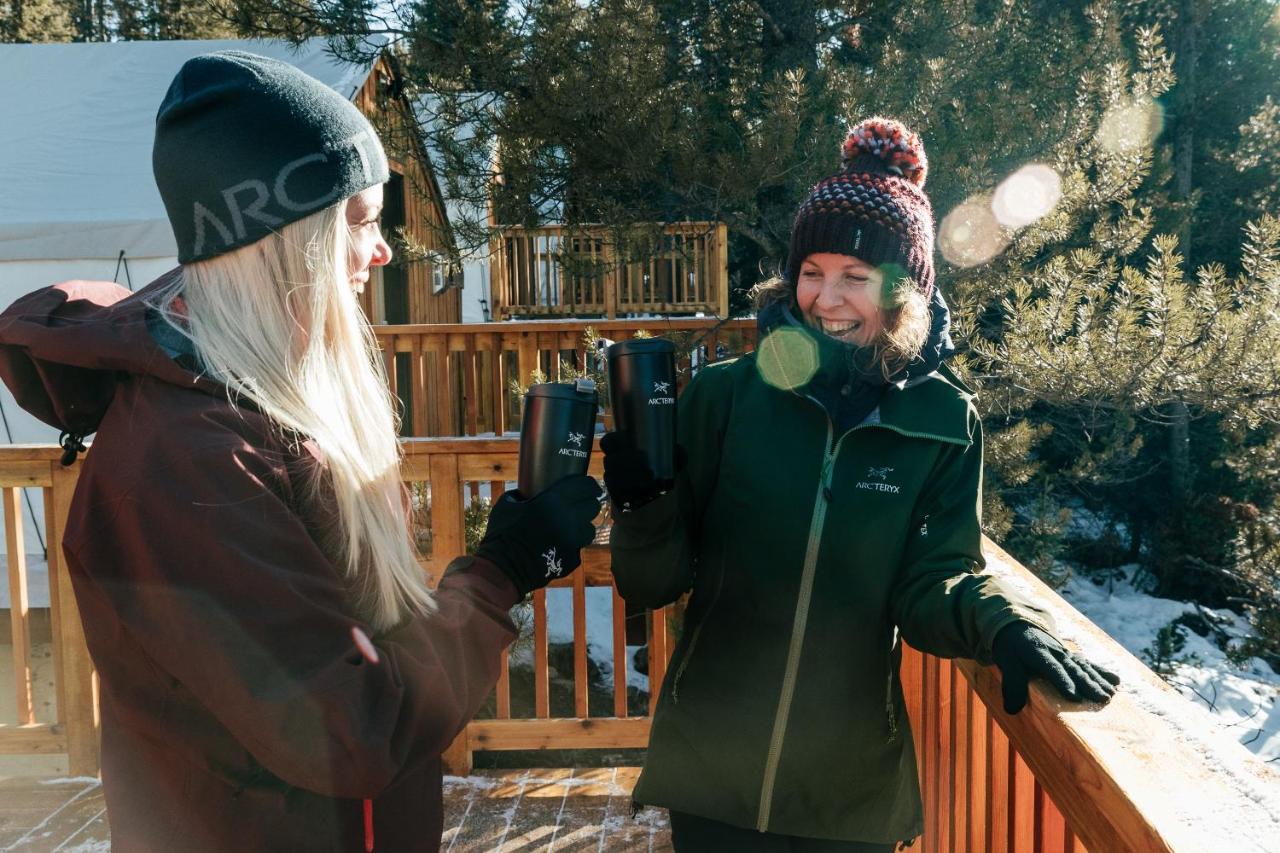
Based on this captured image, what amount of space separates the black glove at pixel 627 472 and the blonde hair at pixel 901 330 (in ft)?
1.59

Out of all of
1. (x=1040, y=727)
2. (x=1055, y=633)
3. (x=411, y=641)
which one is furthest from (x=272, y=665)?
(x=1055, y=633)

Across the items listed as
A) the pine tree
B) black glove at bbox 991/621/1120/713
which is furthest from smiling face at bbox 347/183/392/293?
the pine tree

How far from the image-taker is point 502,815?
329cm

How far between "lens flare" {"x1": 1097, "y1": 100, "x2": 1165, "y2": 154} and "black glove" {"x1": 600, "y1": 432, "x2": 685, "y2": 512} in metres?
5.51

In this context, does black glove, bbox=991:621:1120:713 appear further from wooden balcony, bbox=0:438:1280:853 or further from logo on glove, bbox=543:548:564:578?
logo on glove, bbox=543:548:564:578

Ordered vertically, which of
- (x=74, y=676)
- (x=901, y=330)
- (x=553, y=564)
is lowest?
(x=74, y=676)

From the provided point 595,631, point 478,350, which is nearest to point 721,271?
point 478,350

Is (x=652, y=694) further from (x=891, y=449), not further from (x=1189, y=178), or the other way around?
(x=1189, y=178)

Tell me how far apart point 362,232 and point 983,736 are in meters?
1.44

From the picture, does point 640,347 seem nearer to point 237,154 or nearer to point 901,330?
point 901,330

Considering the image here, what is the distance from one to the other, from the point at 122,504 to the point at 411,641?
364 millimetres

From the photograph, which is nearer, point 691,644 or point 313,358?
point 313,358

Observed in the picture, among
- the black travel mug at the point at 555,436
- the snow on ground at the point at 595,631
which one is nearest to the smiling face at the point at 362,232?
the black travel mug at the point at 555,436

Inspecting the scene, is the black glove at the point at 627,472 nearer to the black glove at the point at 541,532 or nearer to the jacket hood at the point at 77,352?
the black glove at the point at 541,532
